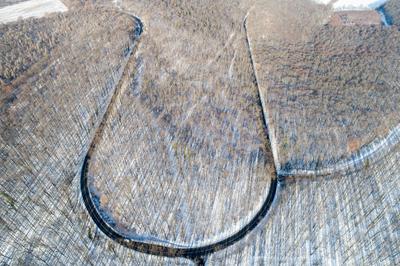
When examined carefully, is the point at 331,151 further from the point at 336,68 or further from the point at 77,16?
the point at 77,16

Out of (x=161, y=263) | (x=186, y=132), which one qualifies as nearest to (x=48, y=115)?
(x=186, y=132)

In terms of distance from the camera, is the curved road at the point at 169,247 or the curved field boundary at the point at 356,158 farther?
the curved field boundary at the point at 356,158

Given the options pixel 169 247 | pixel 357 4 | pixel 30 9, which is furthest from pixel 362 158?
pixel 30 9

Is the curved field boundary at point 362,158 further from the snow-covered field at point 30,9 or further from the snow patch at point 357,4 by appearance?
the snow-covered field at point 30,9

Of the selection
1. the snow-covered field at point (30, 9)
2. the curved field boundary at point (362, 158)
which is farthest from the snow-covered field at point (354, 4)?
the snow-covered field at point (30, 9)

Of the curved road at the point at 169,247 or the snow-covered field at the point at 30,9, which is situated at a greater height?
the curved road at the point at 169,247

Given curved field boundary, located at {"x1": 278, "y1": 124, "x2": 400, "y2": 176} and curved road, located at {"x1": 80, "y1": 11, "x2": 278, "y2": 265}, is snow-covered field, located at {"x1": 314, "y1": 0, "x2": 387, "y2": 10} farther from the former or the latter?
curved road, located at {"x1": 80, "y1": 11, "x2": 278, "y2": 265}

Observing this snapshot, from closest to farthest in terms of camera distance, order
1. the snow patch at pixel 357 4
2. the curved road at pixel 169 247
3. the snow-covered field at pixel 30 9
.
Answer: the curved road at pixel 169 247 < the snow-covered field at pixel 30 9 < the snow patch at pixel 357 4
